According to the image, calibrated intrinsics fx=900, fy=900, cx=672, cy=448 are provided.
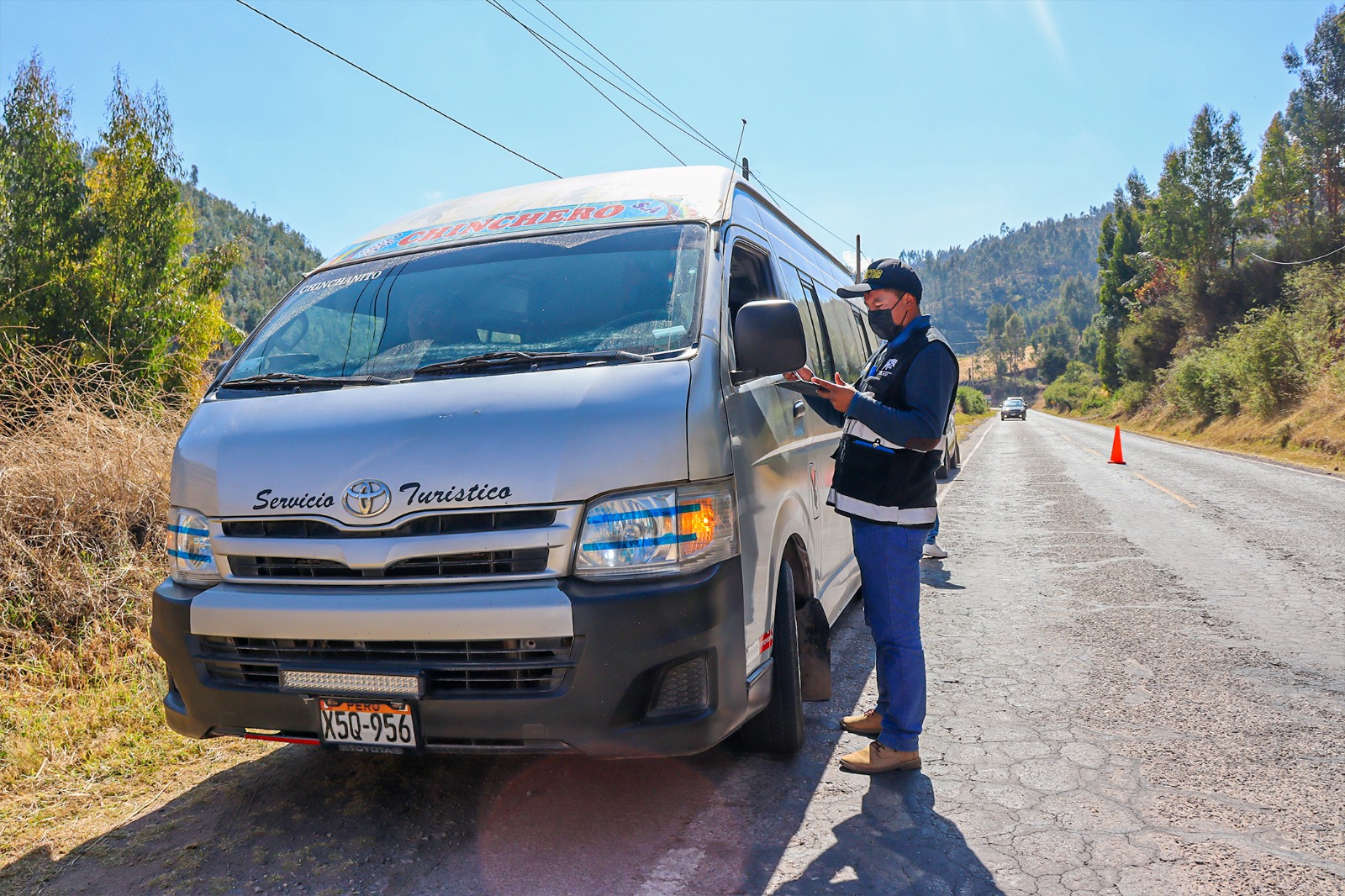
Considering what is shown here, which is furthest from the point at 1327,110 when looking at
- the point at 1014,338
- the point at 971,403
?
the point at 1014,338

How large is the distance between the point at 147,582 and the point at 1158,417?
47641 millimetres

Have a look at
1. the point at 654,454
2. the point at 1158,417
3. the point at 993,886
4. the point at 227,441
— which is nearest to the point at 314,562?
the point at 227,441

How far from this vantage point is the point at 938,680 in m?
4.79

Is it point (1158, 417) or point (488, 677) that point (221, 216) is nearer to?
point (1158, 417)

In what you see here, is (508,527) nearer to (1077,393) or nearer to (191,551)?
(191,551)

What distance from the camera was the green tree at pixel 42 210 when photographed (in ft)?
63.0

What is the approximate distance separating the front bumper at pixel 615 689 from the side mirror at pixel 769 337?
759 mm

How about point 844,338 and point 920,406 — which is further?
point 844,338

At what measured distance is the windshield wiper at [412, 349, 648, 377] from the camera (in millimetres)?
3064

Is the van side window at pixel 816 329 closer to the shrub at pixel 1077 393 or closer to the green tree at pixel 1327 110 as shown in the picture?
the green tree at pixel 1327 110

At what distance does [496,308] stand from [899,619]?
2010mm

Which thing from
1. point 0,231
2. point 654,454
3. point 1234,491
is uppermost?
point 0,231

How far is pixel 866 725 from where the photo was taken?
3.89 m

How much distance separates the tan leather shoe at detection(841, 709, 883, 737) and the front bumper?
3.89 feet
